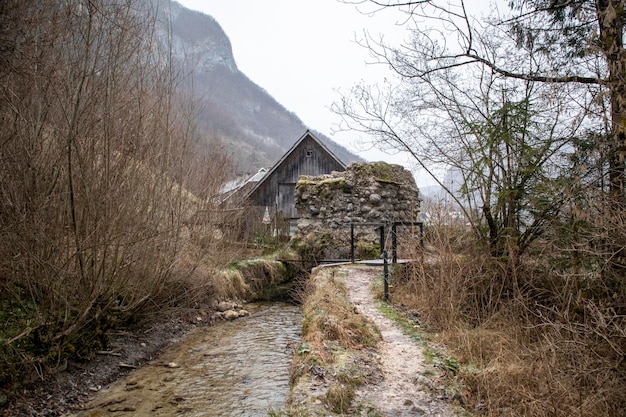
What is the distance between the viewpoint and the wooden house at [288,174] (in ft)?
70.9

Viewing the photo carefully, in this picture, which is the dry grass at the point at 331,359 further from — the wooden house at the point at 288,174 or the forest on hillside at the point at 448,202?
the wooden house at the point at 288,174

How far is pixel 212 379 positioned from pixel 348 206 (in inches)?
335

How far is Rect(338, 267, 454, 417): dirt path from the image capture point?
383cm

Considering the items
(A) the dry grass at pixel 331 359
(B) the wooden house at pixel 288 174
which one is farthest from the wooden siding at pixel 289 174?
(A) the dry grass at pixel 331 359

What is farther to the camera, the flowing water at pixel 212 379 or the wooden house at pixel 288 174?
the wooden house at pixel 288 174

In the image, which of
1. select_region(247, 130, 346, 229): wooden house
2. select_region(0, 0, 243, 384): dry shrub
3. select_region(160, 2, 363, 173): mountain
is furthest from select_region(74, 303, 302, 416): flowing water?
select_region(160, 2, 363, 173): mountain

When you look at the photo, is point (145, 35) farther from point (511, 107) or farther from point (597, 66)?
point (597, 66)

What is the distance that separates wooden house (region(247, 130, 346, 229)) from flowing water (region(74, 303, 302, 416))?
12.8m

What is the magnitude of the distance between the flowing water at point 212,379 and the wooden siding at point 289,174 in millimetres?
12833

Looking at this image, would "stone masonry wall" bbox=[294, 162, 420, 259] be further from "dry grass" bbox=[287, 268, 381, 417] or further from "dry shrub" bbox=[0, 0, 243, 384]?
"dry shrub" bbox=[0, 0, 243, 384]

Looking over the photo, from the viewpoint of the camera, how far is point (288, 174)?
21.9m

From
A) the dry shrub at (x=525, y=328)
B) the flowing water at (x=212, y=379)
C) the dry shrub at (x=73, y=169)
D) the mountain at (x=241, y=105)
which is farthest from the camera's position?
the mountain at (x=241, y=105)

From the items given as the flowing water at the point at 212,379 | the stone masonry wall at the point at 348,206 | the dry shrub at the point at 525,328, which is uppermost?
the stone masonry wall at the point at 348,206

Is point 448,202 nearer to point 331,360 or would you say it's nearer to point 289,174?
point 331,360
